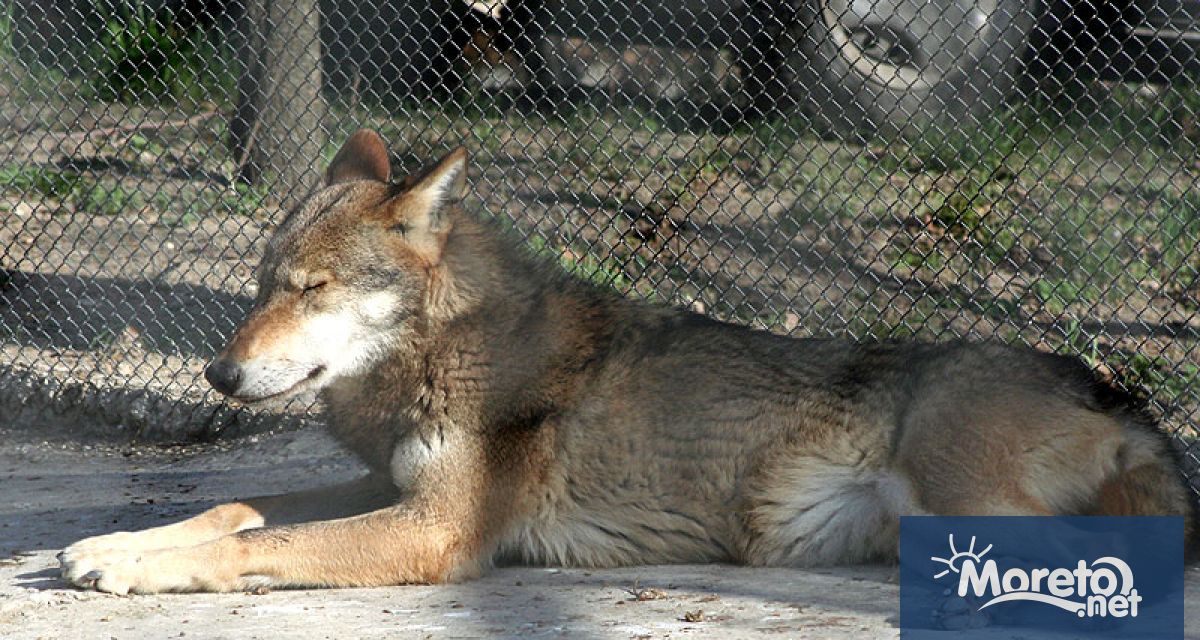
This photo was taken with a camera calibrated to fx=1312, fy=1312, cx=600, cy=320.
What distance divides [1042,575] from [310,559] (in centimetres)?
212

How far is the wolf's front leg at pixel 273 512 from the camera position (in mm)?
4078

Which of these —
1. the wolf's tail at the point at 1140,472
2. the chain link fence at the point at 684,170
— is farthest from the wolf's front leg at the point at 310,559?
the chain link fence at the point at 684,170

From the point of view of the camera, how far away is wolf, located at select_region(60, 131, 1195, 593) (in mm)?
3883

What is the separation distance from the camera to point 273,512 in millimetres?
4402

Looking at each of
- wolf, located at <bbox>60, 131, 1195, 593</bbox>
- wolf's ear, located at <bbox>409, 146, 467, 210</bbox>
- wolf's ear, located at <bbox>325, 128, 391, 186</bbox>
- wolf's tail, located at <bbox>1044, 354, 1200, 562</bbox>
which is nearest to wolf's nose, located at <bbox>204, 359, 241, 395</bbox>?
wolf, located at <bbox>60, 131, 1195, 593</bbox>

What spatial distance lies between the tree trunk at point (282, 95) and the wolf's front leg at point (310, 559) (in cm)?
366

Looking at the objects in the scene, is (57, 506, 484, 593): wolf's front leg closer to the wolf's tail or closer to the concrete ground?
the concrete ground

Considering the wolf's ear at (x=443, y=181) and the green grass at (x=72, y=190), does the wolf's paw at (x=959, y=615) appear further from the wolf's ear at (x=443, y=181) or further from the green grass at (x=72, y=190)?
the green grass at (x=72, y=190)

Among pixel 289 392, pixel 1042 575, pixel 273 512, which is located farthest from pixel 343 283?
pixel 1042 575

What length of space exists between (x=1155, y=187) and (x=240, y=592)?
249 inches

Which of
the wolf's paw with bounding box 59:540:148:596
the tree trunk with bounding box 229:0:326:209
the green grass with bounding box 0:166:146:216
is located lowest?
the wolf's paw with bounding box 59:540:148:596
